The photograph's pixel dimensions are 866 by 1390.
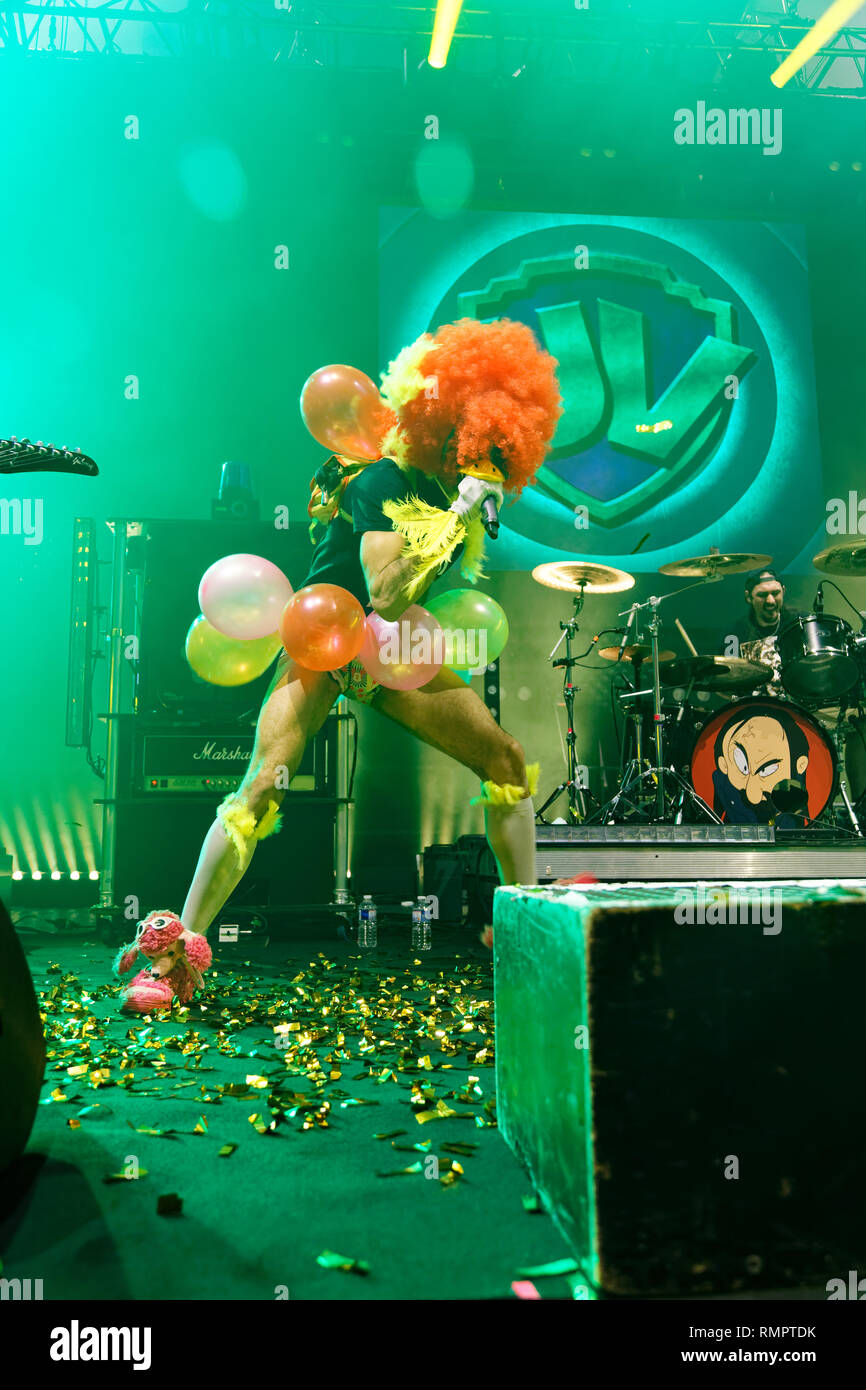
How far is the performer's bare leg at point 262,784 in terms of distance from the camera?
2.64 m

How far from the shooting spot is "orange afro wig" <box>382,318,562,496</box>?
248 cm

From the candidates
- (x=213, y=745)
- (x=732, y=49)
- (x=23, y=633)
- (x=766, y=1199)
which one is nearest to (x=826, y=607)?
(x=732, y=49)

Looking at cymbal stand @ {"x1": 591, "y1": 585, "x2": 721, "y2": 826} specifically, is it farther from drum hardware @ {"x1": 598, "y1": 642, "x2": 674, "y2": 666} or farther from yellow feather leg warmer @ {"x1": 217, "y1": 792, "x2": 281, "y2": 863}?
yellow feather leg warmer @ {"x1": 217, "y1": 792, "x2": 281, "y2": 863}

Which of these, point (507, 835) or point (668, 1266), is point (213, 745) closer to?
point (507, 835)

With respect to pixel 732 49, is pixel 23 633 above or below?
below

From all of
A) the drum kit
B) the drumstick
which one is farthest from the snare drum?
the drumstick

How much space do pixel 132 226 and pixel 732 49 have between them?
471 cm

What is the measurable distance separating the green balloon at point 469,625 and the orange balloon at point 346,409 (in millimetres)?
588

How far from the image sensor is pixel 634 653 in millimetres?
5703

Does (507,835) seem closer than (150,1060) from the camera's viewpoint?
No

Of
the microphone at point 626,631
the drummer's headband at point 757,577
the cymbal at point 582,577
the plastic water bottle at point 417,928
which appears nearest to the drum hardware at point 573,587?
the cymbal at point 582,577

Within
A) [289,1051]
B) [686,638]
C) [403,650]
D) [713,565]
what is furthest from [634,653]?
[289,1051]

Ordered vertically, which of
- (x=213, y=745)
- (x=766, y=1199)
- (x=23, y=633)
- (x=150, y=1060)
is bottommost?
(x=150, y=1060)
